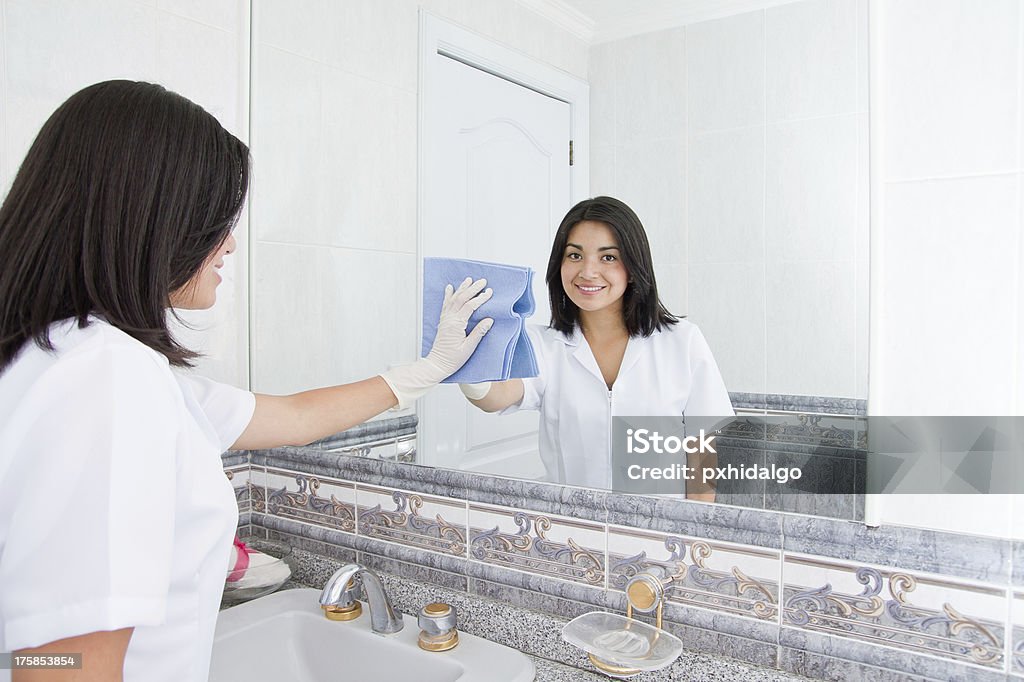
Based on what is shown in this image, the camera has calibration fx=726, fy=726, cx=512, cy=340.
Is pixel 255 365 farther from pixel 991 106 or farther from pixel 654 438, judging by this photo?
pixel 991 106

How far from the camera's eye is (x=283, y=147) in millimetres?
1527

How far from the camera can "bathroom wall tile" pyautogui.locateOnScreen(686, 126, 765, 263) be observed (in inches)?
38.8

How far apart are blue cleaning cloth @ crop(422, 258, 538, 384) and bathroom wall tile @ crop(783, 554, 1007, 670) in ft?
1.53

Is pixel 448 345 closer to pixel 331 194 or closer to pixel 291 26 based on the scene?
pixel 331 194

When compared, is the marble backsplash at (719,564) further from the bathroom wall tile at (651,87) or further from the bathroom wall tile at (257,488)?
the bathroom wall tile at (651,87)

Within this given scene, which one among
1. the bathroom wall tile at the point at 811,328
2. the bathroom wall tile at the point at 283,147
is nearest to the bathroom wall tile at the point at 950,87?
the bathroom wall tile at the point at 811,328

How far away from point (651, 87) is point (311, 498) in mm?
999

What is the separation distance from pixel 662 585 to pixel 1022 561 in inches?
A: 17.1

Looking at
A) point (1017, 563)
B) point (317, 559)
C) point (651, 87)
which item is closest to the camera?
point (1017, 563)

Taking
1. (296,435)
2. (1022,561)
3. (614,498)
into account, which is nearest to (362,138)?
(296,435)

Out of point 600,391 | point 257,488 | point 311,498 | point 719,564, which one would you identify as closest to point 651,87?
point 600,391

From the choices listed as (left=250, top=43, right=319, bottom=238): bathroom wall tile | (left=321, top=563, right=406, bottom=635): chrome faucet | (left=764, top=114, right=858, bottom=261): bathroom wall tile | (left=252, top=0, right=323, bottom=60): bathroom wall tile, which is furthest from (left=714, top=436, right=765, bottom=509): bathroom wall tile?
(left=252, top=0, right=323, bottom=60): bathroom wall tile

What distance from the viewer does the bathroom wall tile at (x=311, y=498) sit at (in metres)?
1.40

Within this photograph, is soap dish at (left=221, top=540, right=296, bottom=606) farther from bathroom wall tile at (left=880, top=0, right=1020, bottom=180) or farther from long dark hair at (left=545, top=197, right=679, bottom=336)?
bathroom wall tile at (left=880, top=0, right=1020, bottom=180)
